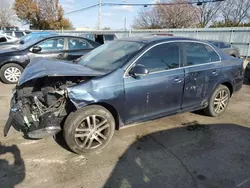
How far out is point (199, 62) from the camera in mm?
3865

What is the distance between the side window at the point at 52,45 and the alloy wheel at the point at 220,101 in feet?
16.1

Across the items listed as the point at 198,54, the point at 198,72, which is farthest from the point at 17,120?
the point at 198,54

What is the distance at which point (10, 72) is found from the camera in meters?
6.53

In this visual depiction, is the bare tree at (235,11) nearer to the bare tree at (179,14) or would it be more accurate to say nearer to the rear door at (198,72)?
the bare tree at (179,14)

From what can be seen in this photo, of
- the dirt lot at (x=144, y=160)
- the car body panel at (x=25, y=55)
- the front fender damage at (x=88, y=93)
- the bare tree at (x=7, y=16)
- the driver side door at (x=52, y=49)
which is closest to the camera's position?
the dirt lot at (x=144, y=160)

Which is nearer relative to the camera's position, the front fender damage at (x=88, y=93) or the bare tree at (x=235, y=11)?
the front fender damage at (x=88, y=93)

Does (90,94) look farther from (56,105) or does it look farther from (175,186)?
(175,186)

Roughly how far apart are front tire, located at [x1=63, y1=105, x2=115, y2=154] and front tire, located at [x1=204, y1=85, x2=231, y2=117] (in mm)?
2171

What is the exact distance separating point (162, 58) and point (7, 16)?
46.6m

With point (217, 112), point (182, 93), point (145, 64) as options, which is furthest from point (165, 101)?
point (217, 112)

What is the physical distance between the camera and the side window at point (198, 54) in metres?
3.74

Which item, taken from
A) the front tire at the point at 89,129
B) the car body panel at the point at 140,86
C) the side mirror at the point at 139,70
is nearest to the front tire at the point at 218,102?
the car body panel at the point at 140,86

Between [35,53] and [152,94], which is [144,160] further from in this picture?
[35,53]

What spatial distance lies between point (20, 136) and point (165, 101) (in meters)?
2.40
